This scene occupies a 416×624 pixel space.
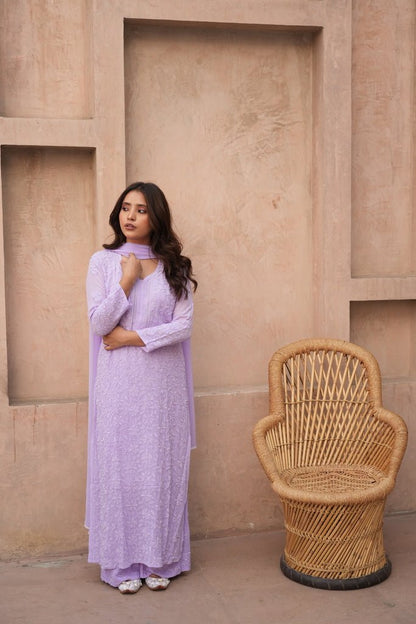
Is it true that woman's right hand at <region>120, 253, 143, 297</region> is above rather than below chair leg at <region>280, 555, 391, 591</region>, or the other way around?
above

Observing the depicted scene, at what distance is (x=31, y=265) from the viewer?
4.25 metres

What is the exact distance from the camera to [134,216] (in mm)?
3730

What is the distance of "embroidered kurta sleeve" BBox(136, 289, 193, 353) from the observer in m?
3.68

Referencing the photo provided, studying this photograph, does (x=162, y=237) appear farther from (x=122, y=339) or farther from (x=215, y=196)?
(x=215, y=196)

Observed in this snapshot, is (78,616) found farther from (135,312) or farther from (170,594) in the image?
(135,312)

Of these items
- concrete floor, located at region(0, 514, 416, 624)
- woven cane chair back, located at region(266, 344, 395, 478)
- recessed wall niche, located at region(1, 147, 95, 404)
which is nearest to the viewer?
concrete floor, located at region(0, 514, 416, 624)

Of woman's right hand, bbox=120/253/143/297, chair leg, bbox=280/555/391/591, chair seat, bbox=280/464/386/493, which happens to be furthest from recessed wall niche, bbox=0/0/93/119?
chair leg, bbox=280/555/391/591

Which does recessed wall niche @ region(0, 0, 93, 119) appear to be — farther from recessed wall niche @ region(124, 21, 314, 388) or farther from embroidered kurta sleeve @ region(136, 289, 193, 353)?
embroidered kurta sleeve @ region(136, 289, 193, 353)

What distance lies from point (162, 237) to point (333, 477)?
4.67 ft

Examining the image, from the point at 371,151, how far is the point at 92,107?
5.33 feet

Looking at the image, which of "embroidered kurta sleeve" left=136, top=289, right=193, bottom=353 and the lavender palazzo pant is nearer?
"embroidered kurta sleeve" left=136, top=289, right=193, bottom=353

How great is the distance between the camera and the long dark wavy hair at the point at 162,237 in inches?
147

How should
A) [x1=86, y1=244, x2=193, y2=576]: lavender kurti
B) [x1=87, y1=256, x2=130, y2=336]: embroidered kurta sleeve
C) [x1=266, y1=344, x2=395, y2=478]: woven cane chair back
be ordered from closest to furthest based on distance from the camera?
1. [x1=87, y1=256, x2=130, y2=336]: embroidered kurta sleeve
2. [x1=86, y1=244, x2=193, y2=576]: lavender kurti
3. [x1=266, y1=344, x2=395, y2=478]: woven cane chair back

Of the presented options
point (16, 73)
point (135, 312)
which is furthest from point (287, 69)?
point (135, 312)
